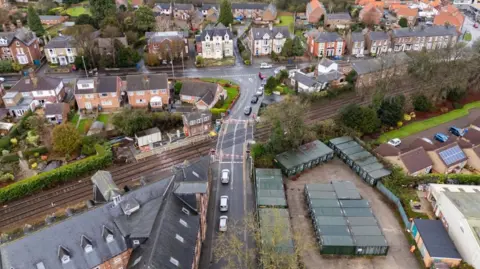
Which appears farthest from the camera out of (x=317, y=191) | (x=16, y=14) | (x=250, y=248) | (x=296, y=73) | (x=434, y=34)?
(x=16, y=14)

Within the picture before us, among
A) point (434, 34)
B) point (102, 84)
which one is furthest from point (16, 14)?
point (434, 34)

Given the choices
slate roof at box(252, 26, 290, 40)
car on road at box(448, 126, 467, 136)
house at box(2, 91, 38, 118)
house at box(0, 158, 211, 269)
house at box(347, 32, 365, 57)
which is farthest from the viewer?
house at box(347, 32, 365, 57)

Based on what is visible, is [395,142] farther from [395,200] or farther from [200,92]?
[200,92]

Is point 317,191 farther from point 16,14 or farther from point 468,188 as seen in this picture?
point 16,14

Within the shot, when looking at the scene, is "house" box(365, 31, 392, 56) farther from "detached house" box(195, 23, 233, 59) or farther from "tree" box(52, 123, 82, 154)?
"tree" box(52, 123, 82, 154)

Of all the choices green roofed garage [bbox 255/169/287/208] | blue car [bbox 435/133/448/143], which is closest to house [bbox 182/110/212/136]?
green roofed garage [bbox 255/169/287/208]

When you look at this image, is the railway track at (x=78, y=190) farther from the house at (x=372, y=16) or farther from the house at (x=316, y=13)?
the house at (x=372, y=16)
